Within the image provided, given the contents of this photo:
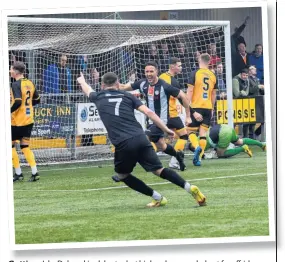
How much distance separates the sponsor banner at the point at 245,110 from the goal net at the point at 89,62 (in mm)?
219

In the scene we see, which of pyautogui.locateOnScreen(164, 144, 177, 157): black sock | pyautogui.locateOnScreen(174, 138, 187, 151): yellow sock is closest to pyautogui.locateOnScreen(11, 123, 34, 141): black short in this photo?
pyautogui.locateOnScreen(164, 144, 177, 157): black sock

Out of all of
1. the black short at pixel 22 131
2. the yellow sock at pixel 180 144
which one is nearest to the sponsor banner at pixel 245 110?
the yellow sock at pixel 180 144

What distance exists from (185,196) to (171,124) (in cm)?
196

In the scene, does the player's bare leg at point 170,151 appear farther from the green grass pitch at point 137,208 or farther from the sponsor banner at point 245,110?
the sponsor banner at point 245,110

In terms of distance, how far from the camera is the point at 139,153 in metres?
10.3

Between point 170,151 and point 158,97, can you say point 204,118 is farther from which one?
point 158,97

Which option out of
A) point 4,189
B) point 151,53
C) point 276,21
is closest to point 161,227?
point 4,189

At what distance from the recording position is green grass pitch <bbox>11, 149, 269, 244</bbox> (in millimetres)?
9648

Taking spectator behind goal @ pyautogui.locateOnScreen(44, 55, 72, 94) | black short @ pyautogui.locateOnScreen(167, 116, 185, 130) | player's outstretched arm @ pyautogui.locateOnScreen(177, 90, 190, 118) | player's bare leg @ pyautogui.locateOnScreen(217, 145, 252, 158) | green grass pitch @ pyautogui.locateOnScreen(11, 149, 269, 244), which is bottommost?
green grass pitch @ pyautogui.locateOnScreen(11, 149, 269, 244)

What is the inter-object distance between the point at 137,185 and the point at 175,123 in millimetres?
2272

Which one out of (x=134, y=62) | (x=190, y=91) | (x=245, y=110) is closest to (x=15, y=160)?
(x=134, y=62)

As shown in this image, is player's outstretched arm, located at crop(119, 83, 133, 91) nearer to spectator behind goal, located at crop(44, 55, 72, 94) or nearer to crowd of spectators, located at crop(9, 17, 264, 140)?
crowd of spectators, located at crop(9, 17, 264, 140)

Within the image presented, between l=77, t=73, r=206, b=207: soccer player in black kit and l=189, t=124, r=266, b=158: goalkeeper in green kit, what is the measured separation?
2.42m

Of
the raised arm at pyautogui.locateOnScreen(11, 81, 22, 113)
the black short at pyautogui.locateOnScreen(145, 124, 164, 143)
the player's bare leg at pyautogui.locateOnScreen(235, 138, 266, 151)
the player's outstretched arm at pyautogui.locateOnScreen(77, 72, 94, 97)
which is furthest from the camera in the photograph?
the player's bare leg at pyautogui.locateOnScreen(235, 138, 266, 151)
